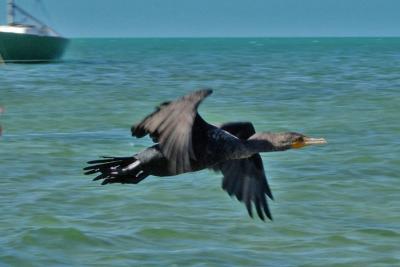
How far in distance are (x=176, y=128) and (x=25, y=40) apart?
4218 cm

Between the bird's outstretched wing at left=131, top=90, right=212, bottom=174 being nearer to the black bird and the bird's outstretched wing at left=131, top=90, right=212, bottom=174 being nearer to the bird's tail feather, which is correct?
the black bird

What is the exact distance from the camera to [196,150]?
26.3ft

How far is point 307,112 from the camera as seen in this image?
2644 centimetres

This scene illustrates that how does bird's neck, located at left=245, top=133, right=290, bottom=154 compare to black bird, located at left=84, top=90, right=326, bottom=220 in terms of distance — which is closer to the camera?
black bird, located at left=84, top=90, right=326, bottom=220

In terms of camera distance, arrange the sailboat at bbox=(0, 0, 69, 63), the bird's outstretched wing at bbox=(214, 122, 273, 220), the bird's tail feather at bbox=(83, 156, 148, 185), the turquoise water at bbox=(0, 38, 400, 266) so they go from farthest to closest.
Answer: the sailboat at bbox=(0, 0, 69, 63) < the turquoise water at bbox=(0, 38, 400, 266) < the bird's outstretched wing at bbox=(214, 122, 273, 220) < the bird's tail feather at bbox=(83, 156, 148, 185)

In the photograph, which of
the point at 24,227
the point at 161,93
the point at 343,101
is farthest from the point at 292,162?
the point at 161,93

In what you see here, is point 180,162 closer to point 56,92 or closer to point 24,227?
point 24,227

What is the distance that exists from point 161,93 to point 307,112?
8.61 metres

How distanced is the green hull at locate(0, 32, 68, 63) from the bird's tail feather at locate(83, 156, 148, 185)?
3860 centimetres

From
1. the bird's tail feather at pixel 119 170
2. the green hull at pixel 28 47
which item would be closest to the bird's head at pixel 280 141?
the bird's tail feather at pixel 119 170

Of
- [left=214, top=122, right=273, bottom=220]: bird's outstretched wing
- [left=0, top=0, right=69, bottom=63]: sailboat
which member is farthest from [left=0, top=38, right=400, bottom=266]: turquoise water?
[left=0, top=0, right=69, bottom=63]: sailboat

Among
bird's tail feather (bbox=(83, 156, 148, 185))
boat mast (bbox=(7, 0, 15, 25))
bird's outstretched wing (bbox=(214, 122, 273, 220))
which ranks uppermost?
bird's tail feather (bbox=(83, 156, 148, 185))

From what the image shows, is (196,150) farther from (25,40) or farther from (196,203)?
(25,40)

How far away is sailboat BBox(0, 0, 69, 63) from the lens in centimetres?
4766
